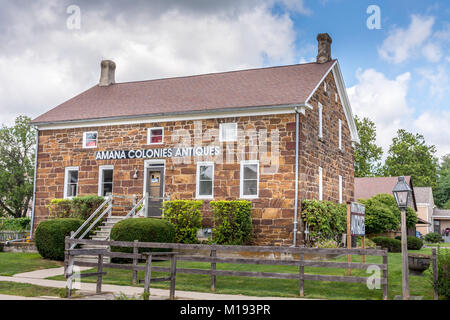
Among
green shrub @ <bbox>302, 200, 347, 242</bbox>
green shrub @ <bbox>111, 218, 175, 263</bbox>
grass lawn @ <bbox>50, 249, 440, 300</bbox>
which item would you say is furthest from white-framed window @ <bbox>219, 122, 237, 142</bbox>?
grass lawn @ <bbox>50, 249, 440, 300</bbox>

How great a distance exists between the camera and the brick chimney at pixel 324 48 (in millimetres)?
22484

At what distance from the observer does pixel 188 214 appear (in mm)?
18844

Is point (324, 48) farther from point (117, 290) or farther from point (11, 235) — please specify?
point (11, 235)

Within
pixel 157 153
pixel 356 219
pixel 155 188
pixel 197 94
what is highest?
pixel 197 94

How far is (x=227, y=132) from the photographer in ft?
64.0

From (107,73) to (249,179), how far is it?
38.4 ft

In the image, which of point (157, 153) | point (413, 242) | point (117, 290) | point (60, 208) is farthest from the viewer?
point (413, 242)

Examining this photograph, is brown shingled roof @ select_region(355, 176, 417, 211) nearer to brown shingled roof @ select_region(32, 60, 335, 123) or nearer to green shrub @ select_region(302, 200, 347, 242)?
brown shingled roof @ select_region(32, 60, 335, 123)

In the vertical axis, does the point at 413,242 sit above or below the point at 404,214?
below

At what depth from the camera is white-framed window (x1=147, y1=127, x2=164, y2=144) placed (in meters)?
20.8

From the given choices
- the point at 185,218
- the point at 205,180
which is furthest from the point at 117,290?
the point at 205,180

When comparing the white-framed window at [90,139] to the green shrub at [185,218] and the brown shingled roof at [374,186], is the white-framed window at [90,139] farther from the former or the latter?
the brown shingled roof at [374,186]

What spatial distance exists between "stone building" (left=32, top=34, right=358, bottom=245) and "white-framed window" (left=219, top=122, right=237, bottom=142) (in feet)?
0.14

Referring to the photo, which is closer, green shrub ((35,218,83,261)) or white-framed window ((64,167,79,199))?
green shrub ((35,218,83,261))
